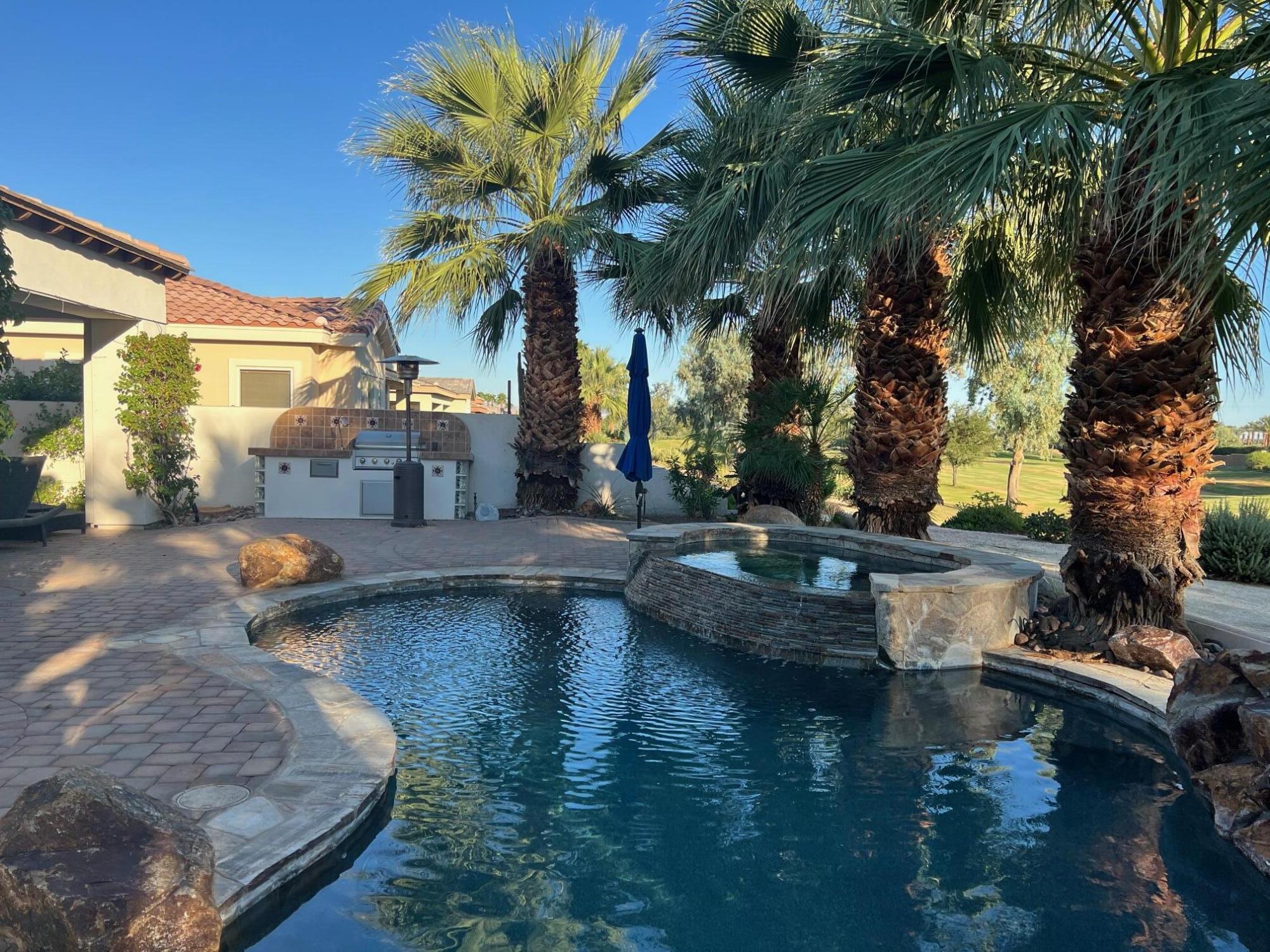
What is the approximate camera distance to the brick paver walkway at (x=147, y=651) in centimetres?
427

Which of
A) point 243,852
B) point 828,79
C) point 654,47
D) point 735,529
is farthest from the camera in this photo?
point 654,47

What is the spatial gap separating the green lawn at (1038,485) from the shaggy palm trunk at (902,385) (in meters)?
14.4

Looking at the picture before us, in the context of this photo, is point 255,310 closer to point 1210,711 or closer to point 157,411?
point 157,411

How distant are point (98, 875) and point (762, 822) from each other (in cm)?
301

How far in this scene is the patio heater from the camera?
46.6 feet

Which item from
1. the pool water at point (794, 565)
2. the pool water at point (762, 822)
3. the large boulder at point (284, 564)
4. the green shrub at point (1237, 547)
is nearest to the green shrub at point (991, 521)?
the green shrub at point (1237, 547)

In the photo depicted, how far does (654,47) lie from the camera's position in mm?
13828

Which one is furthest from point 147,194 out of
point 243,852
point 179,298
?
point 243,852

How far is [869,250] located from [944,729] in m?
4.00

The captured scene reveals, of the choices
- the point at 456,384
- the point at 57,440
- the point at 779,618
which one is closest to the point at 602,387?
the point at 456,384

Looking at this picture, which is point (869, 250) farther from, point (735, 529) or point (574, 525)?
point (574, 525)

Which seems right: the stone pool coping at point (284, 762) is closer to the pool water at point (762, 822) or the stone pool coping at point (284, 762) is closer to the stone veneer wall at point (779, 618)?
the pool water at point (762, 822)

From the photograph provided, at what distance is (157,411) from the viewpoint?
13.5m

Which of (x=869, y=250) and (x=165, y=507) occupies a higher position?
(x=869, y=250)
